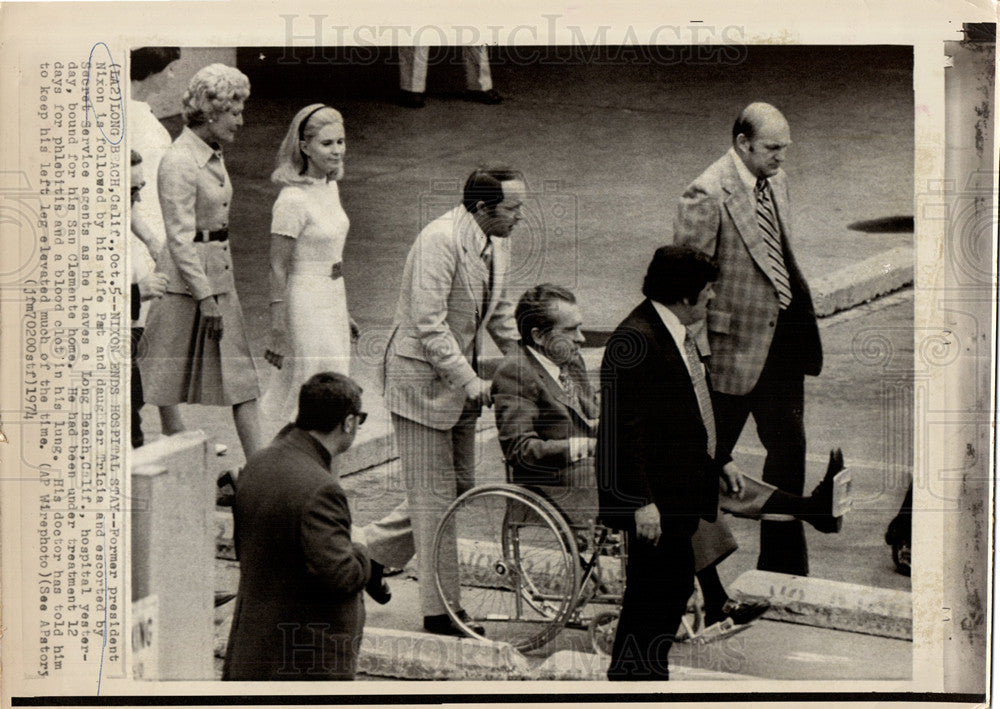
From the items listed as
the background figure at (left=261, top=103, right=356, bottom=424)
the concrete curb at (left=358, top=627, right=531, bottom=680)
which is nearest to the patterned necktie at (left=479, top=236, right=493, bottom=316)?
the background figure at (left=261, top=103, right=356, bottom=424)

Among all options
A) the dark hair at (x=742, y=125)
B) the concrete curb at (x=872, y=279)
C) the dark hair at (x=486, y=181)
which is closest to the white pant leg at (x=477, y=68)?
the dark hair at (x=486, y=181)

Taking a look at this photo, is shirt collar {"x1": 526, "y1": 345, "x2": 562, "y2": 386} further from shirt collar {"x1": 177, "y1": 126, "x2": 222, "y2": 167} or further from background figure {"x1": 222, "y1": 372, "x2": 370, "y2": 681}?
shirt collar {"x1": 177, "y1": 126, "x2": 222, "y2": 167}

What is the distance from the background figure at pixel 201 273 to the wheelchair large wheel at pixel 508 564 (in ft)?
2.80

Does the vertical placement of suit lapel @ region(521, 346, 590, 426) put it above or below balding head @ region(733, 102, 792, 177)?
below

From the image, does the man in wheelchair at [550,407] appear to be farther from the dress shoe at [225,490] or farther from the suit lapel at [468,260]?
the dress shoe at [225,490]

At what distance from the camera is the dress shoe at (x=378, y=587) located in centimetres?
491

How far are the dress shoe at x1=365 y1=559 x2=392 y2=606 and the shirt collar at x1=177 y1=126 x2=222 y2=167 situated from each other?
5.42ft

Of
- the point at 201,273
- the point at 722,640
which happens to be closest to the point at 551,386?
the point at 722,640

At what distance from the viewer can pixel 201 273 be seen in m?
4.87

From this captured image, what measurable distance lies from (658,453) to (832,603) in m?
0.89

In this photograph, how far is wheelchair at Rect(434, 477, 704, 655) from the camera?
4910mm

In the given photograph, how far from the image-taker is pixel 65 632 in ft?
16.0

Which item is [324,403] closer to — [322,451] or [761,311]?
[322,451]

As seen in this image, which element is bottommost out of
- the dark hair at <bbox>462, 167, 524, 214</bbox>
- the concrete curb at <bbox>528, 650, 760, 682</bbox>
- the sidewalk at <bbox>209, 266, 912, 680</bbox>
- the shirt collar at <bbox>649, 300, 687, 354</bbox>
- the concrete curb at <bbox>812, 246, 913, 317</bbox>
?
the concrete curb at <bbox>528, 650, 760, 682</bbox>
